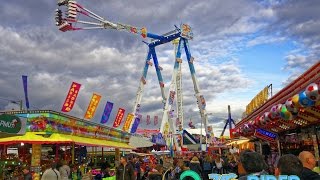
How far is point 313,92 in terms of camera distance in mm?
8445

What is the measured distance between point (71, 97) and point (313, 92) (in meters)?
18.5

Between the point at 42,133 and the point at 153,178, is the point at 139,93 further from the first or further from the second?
the point at 153,178

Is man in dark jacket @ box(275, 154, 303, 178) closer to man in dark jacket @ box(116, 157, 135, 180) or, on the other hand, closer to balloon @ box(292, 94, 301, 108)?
balloon @ box(292, 94, 301, 108)

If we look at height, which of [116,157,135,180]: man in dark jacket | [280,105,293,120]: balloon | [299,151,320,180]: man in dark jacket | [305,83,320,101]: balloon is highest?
[305,83,320,101]: balloon

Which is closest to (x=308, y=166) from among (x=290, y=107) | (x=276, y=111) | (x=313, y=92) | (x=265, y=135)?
(x=313, y=92)

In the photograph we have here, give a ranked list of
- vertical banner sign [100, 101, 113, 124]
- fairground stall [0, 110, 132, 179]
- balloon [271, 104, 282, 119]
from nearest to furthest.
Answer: balloon [271, 104, 282, 119] → fairground stall [0, 110, 132, 179] → vertical banner sign [100, 101, 113, 124]

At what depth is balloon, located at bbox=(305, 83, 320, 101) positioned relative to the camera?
27.5 feet

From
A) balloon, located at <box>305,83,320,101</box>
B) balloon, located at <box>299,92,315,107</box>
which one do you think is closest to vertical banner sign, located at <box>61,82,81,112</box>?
balloon, located at <box>299,92,315,107</box>

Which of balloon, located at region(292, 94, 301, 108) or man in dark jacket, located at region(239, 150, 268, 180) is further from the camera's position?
balloon, located at region(292, 94, 301, 108)

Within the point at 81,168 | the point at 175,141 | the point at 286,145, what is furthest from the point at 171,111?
the point at 286,145

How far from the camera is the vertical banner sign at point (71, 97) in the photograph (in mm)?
23859

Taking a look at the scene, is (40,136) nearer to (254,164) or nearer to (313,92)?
(313,92)

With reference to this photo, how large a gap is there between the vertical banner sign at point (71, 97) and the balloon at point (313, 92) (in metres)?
17.7

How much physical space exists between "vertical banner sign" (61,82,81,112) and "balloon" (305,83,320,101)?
17.7 m
